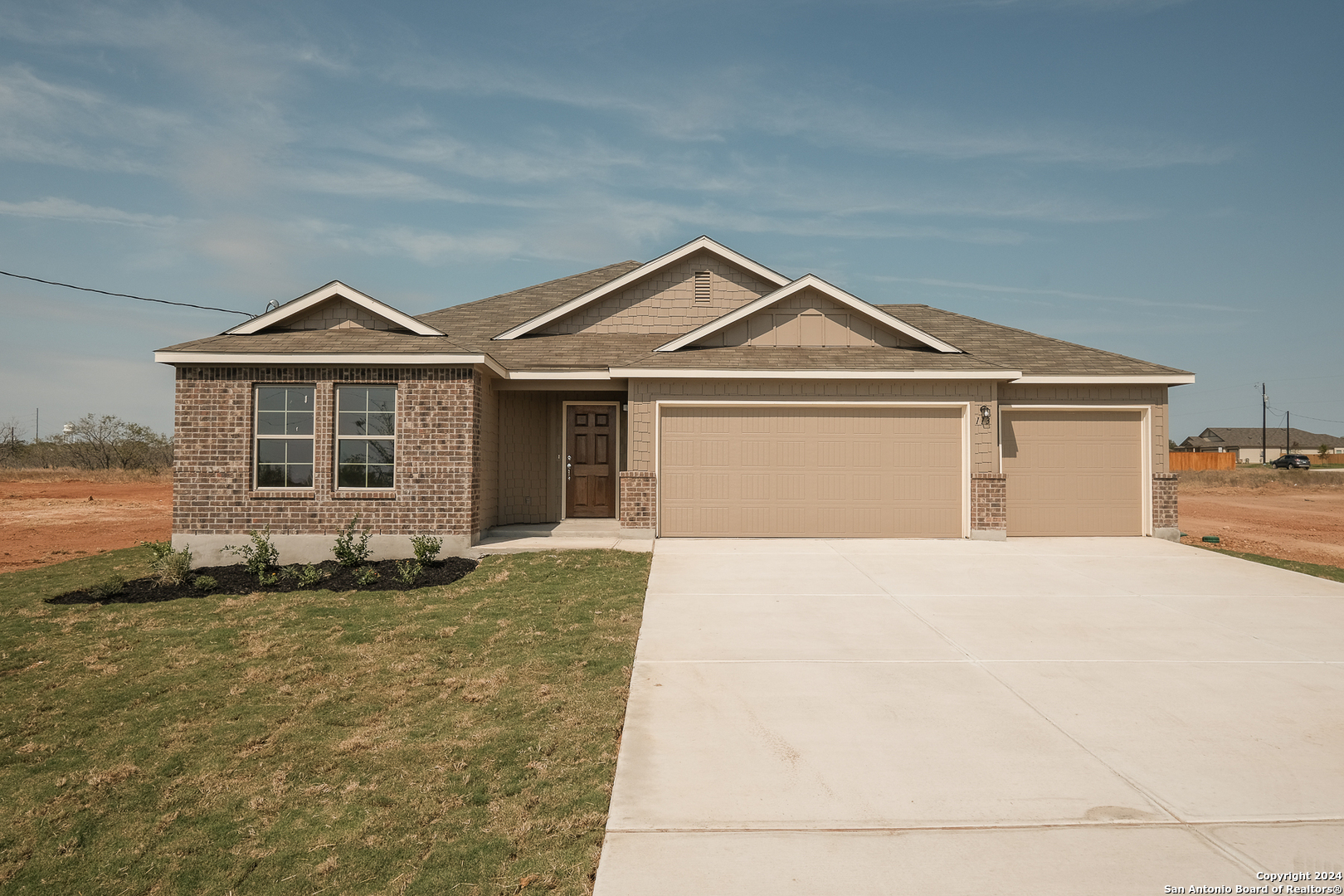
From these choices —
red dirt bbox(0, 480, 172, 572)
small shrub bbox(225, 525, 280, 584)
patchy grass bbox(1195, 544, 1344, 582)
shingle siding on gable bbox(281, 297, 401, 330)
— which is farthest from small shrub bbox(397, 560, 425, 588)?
patchy grass bbox(1195, 544, 1344, 582)

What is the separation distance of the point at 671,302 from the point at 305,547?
848cm

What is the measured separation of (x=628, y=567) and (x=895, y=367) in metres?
5.71

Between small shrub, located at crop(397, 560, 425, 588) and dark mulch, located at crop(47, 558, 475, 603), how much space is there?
2.0 inches

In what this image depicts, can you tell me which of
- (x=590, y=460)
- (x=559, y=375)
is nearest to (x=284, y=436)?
(x=559, y=375)

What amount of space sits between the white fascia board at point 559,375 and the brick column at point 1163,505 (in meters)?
9.96

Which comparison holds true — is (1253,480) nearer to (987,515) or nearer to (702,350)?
(987,515)

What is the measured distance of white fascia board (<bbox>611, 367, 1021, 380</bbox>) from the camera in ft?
39.5

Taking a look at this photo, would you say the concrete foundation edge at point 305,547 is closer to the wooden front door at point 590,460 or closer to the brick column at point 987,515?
the wooden front door at point 590,460

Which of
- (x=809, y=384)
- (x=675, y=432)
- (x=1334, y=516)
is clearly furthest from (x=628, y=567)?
(x=1334, y=516)

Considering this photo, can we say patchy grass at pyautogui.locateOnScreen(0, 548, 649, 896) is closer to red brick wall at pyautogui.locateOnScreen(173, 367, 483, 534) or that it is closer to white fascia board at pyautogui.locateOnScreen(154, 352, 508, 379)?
red brick wall at pyautogui.locateOnScreen(173, 367, 483, 534)

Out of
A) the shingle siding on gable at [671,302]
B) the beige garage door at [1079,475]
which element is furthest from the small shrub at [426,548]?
the beige garage door at [1079,475]

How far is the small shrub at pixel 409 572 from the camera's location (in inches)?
368

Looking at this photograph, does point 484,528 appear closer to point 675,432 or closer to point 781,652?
point 675,432

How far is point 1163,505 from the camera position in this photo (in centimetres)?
1287
